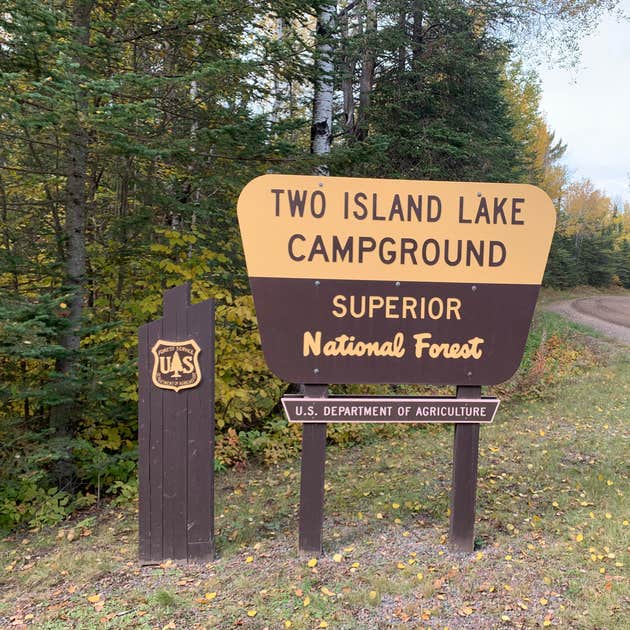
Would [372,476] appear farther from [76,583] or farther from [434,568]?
[76,583]

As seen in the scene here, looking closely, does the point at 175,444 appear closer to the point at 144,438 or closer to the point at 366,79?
the point at 144,438

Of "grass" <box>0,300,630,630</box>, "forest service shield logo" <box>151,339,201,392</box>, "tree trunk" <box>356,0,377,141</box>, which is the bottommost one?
"grass" <box>0,300,630,630</box>

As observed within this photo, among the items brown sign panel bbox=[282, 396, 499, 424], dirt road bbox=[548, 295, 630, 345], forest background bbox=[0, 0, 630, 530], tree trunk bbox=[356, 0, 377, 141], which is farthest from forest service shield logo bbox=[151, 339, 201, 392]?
dirt road bbox=[548, 295, 630, 345]

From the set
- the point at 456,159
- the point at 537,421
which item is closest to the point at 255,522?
the point at 537,421

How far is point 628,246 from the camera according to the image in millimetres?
43438

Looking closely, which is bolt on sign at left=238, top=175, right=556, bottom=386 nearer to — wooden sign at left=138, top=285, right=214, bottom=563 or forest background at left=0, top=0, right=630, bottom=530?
wooden sign at left=138, top=285, right=214, bottom=563

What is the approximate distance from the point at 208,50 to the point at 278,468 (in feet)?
18.6

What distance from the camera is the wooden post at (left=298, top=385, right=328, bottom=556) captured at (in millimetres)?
3711

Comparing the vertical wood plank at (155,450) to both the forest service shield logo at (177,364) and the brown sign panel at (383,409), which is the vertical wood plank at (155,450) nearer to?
the forest service shield logo at (177,364)

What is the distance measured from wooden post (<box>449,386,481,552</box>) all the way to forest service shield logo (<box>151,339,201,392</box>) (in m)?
2.08

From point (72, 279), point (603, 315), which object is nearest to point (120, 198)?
point (72, 279)

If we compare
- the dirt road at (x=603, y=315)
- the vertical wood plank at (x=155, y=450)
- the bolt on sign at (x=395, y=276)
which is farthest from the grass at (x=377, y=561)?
the dirt road at (x=603, y=315)

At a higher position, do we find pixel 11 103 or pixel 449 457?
pixel 11 103

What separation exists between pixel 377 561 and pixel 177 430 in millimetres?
1857
